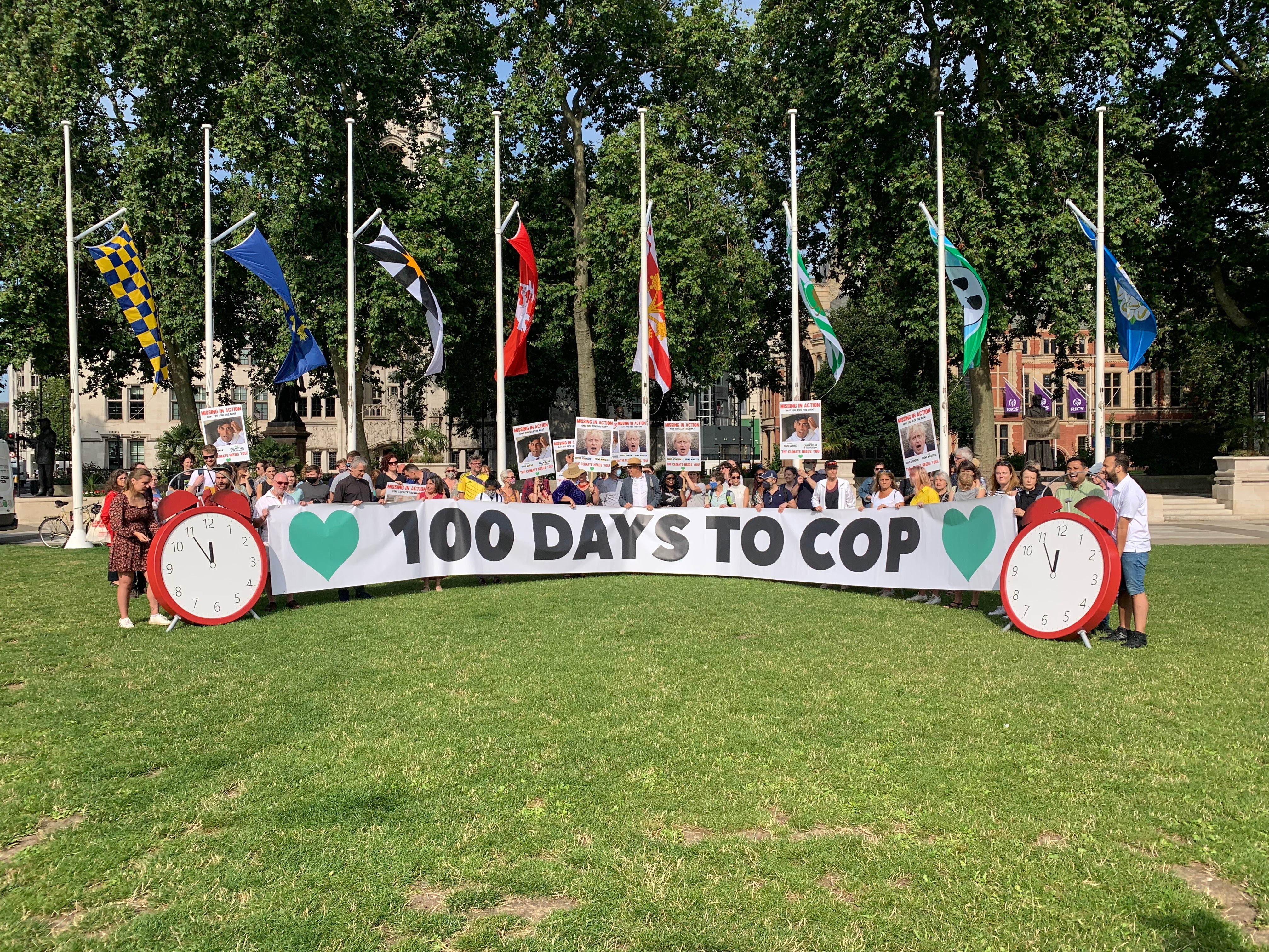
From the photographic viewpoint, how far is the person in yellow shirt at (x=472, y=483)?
15.8 m

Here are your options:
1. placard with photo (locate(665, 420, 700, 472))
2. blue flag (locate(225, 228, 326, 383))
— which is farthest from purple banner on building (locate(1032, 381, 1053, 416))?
blue flag (locate(225, 228, 326, 383))

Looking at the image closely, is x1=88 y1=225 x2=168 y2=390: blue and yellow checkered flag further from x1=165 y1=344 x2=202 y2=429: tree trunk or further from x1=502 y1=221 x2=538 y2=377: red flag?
x1=165 y1=344 x2=202 y2=429: tree trunk

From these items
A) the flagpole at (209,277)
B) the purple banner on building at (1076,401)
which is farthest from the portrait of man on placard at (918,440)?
the purple banner on building at (1076,401)

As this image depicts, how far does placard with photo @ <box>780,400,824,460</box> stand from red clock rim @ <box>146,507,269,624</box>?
372 inches

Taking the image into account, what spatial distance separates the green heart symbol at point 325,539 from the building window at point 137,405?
2891 inches

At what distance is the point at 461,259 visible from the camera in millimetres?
32812

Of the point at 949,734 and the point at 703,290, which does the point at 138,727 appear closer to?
the point at 949,734

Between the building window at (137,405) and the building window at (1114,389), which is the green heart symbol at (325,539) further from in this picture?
the building window at (1114,389)

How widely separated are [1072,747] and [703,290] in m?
23.4

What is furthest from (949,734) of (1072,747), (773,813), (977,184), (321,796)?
(977,184)

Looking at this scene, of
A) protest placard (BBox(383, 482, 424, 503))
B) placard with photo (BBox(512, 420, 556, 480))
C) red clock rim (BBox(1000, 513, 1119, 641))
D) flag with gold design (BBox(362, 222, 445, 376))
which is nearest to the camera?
red clock rim (BBox(1000, 513, 1119, 641))

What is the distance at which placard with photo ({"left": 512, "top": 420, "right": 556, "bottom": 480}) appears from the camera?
16.2 m

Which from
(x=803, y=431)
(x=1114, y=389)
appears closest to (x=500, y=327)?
(x=803, y=431)

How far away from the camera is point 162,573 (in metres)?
10.8
